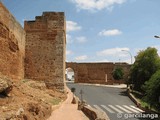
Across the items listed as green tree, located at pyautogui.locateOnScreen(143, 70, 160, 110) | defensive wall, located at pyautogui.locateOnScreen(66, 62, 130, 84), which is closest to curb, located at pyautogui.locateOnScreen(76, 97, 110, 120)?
green tree, located at pyautogui.locateOnScreen(143, 70, 160, 110)

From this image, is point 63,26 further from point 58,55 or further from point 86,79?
point 86,79

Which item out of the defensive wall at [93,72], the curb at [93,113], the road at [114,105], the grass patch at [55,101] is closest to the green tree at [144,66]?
the road at [114,105]

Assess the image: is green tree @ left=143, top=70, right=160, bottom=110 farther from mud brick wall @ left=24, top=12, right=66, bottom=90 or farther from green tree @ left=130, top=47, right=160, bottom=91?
green tree @ left=130, top=47, right=160, bottom=91

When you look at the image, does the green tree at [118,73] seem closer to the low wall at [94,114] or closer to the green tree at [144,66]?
the green tree at [144,66]

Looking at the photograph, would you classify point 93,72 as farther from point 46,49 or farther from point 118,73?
point 46,49

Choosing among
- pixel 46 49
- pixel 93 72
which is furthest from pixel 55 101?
pixel 93 72

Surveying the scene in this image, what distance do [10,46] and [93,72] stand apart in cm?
3226

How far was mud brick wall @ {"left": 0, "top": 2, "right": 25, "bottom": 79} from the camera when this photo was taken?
15188 millimetres

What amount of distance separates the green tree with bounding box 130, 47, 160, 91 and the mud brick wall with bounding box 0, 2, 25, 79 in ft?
49.6

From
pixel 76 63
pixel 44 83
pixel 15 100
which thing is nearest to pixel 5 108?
pixel 15 100

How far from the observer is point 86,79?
4819 centimetres

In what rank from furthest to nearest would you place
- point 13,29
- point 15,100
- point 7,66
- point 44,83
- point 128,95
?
point 128,95, point 44,83, point 13,29, point 7,66, point 15,100

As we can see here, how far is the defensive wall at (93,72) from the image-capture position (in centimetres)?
4788

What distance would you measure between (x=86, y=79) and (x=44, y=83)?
2758 centimetres
